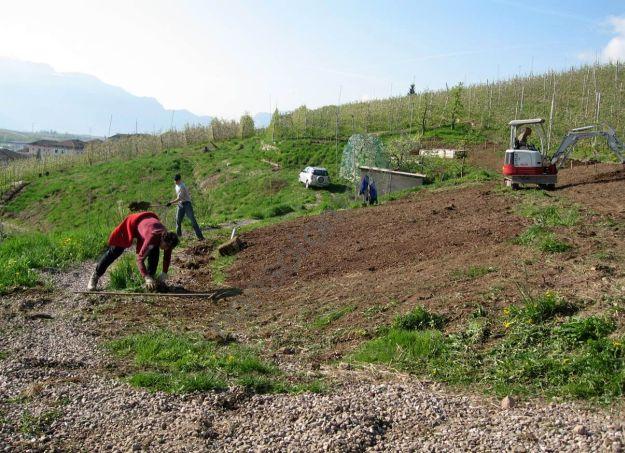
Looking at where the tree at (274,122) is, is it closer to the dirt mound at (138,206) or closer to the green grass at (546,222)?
the dirt mound at (138,206)

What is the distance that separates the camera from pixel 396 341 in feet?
20.4

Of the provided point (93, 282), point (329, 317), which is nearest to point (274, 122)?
point (93, 282)

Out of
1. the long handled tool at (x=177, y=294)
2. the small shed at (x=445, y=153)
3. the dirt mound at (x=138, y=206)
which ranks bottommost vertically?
the dirt mound at (x=138, y=206)

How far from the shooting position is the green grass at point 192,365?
17.7ft

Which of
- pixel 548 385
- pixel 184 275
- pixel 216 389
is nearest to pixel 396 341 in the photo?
pixel 548 385

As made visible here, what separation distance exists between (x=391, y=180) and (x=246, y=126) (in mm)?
28328

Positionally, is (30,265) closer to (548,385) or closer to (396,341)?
(396,341)

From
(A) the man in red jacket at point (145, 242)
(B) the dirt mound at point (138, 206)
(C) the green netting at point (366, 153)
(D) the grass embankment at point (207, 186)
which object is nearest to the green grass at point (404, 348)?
(A) the man in red jacket at point (145, 242)

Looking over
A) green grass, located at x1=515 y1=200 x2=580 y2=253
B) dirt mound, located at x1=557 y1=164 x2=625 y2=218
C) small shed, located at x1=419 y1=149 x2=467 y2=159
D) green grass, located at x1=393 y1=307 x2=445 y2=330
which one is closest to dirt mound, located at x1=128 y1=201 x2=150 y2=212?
small shed, located at x1=419 y1=149 x2=467 y2=159

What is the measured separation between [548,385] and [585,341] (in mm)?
726

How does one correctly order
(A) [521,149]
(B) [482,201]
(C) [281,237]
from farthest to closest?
(A) [521,149] < (B) [482,201] < (C) [281,237]

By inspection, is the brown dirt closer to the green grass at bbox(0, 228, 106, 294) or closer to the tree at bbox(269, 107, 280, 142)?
the green grass at bbox(0, 228, 106, 294)

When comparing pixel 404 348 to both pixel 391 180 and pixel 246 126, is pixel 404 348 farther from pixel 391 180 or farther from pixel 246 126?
pixel 246 126

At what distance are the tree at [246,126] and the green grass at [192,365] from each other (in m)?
43.5
